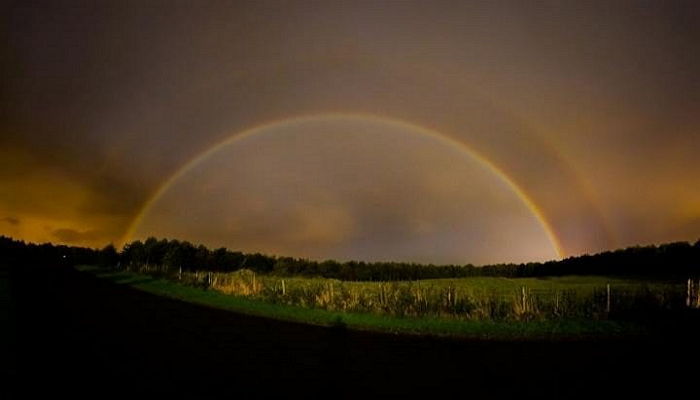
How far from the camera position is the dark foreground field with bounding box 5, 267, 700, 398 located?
11.0 m

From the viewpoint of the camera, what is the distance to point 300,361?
47.2 feet

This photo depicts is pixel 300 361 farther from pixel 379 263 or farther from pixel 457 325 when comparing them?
pixel 379 263

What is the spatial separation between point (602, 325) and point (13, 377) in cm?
2366

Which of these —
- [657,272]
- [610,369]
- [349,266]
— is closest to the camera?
[610,369]

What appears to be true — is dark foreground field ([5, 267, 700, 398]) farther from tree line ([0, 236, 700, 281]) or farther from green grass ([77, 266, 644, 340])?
tree line ([0, 236, 700, 281])

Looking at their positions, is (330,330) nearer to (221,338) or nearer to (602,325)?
(221,338)

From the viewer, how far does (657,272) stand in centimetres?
14612

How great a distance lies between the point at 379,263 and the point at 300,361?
16985cm

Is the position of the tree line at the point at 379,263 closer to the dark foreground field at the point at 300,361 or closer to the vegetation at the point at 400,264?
the vegetation at the point at 400,264

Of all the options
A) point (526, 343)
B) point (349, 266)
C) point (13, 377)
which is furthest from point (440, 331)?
point (349, 266)

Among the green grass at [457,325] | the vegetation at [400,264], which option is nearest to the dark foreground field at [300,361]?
the green grass at [457,325]

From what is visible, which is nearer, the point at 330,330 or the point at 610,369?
the point at 610,369

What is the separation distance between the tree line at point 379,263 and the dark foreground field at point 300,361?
5409 inches

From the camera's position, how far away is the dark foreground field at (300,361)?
11.0m
